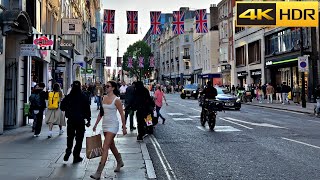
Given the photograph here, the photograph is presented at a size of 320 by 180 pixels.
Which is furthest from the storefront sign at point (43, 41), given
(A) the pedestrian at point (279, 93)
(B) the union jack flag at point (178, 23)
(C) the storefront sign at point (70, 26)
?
(A) the pedestrian at point (279, 93)

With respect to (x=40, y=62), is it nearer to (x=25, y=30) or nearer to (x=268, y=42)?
(x=25, y=30)

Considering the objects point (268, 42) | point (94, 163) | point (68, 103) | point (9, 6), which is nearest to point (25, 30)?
point (9, 6)

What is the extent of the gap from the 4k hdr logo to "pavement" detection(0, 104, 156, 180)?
20.7 metres

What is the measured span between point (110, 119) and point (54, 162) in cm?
206

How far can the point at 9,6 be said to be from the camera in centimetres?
1592

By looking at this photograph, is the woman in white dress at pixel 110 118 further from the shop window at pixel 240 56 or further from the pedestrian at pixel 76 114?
A: the shop window at pixel 240 56

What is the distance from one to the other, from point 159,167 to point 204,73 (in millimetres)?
65121

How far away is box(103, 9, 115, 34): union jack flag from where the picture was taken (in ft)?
102

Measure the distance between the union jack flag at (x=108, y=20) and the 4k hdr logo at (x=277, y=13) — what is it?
9467 mm

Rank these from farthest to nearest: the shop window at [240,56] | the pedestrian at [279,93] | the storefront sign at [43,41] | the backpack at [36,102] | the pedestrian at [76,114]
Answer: the shop window at [240,56] < the pedestrian at [279,93] < the storefront sign at [43,41] < the backpack at [36,102] < the pedestrian at [76,114]

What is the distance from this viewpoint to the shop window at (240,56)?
52.4m

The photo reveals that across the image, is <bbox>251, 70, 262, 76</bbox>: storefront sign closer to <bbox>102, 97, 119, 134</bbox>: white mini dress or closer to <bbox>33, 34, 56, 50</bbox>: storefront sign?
<bbox>33, 34, 56, 50</bbox>: storefront sign

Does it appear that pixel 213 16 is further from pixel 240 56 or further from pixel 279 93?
pixel 279 93

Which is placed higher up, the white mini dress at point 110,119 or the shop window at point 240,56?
the shop window at point 240,56
